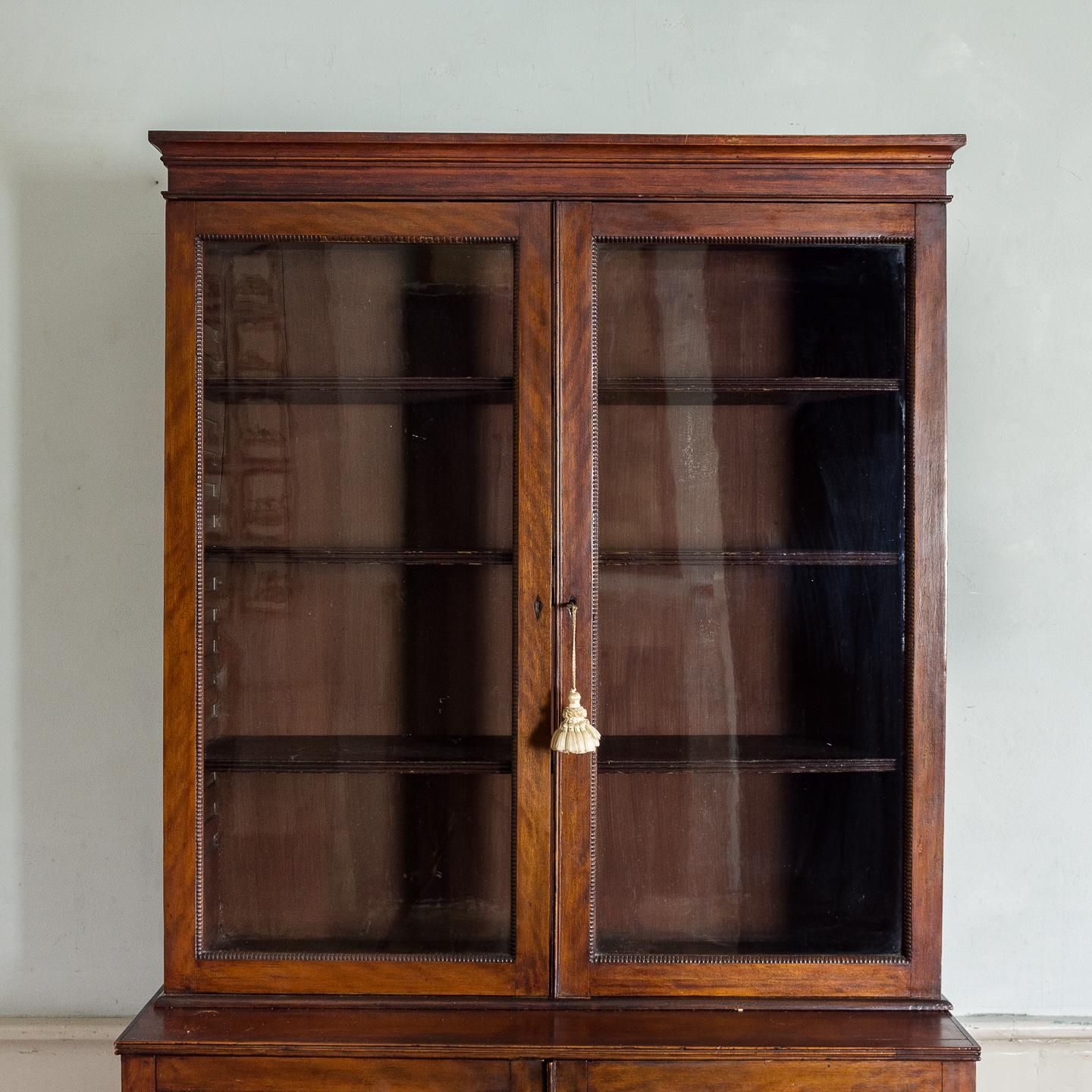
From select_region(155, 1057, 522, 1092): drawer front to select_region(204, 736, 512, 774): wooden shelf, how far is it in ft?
1.13

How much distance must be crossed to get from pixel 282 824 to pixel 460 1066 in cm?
38

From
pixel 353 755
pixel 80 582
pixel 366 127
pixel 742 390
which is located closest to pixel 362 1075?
pixel 353 755

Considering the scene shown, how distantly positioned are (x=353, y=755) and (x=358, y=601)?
206 mm

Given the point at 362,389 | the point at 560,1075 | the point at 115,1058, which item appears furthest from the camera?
the point at 115,1058

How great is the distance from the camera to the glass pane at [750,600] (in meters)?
1.20

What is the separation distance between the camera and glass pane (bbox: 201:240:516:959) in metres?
1.20

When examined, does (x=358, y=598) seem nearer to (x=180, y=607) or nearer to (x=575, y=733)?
(x=180, y=607)

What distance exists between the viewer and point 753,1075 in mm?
1108

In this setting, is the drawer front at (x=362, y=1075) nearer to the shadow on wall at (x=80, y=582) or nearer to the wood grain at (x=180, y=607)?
the wood grain at (x=180, y=607)

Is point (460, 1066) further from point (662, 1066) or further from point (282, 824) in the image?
point (282, 824)

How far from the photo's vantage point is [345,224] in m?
1.17

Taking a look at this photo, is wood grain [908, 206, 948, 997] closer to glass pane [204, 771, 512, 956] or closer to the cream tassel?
the cream tassel

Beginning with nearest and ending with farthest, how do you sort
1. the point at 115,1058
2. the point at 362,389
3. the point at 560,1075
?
the point at 560,1075
the point at 362,389
the point at 115,1058

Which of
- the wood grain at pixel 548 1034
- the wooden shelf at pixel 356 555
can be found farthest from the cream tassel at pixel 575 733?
the wood grain at pixel 548 1034
